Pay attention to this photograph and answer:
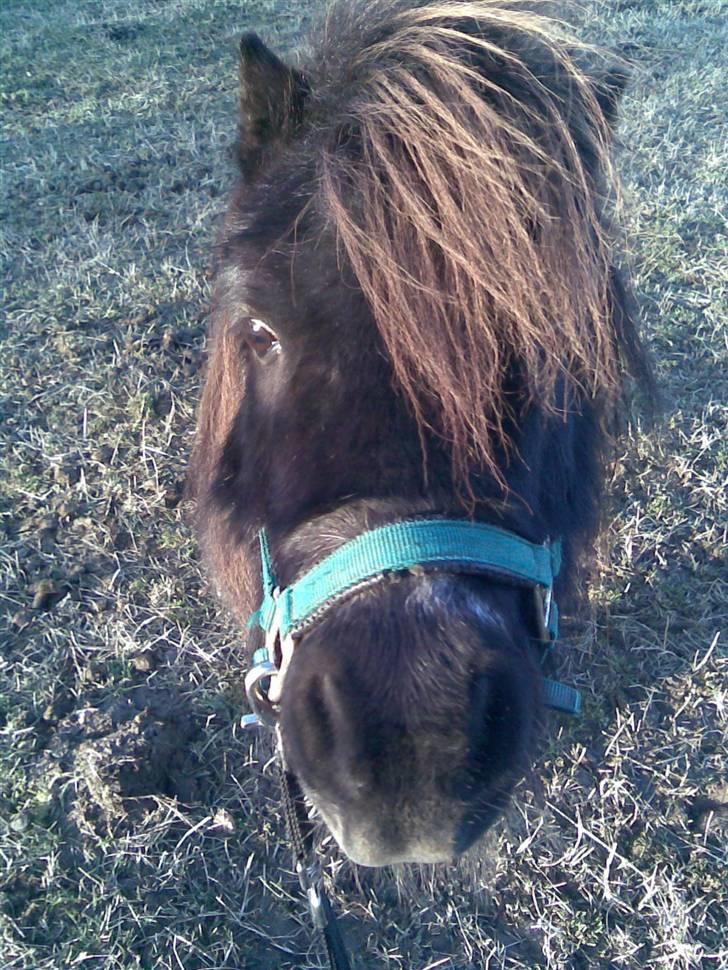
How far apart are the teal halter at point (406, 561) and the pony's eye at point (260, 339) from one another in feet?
1.68

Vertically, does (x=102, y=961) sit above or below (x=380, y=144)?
below

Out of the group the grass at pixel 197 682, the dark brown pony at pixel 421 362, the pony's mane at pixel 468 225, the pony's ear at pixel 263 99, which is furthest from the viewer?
the grass at pixel 197 682

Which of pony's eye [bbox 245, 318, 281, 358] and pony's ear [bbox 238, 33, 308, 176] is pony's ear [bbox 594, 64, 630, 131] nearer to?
pony's ear [bbox 238, 33, 308, 176]

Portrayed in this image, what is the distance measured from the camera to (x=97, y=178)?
4996 mm

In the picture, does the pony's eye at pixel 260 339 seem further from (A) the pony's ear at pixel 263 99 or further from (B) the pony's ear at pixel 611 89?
(B) the pony's ear at pixel 611 89

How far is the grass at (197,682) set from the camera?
2135 millimetres

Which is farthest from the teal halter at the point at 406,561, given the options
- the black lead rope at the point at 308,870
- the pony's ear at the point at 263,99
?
the pony's ear at the point at 263,99

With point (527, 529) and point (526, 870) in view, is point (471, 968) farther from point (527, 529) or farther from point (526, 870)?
point (527, 529)

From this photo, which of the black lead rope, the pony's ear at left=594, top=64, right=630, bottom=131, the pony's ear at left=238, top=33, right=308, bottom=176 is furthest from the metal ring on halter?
the pony's ear at left=594, top=64, right=630, bottom=131

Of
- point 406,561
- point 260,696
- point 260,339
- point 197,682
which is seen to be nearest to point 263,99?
point 260,339

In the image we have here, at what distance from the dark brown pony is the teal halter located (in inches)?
1.1

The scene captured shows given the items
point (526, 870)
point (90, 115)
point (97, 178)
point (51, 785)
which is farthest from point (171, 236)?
point (526, 870)

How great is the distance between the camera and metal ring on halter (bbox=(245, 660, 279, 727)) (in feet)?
5.13

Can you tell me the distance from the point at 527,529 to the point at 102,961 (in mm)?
1711
